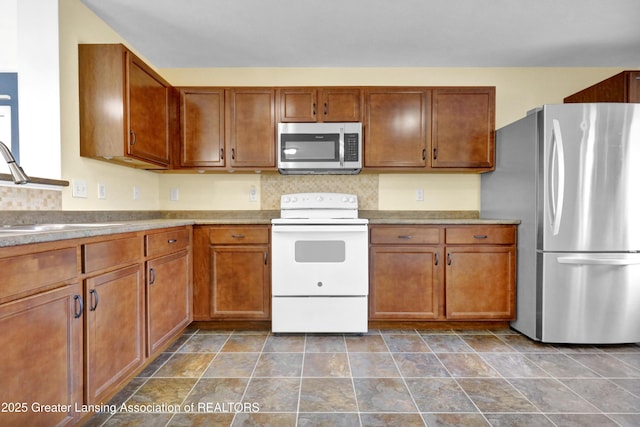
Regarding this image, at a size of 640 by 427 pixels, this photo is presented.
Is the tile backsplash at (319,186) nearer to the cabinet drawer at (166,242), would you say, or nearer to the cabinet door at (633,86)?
the cabinet drawer at (166,242)

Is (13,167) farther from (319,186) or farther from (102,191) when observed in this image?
(319,186)

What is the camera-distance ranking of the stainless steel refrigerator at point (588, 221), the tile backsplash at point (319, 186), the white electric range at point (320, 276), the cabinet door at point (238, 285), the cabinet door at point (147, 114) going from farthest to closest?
the tile backsplash at point (319, 186) < the cabinet door at point (238, 285) < the white electric range at point (320, 276) < the stainless steel refrigerator at point (588, 221) < the cabinet door at point (147, 114)

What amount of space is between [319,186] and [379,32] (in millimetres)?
1387

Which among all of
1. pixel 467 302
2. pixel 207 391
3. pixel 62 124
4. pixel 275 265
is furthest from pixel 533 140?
pixel 62 124

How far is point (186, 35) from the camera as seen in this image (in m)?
2.56

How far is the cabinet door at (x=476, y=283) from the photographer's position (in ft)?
8.53

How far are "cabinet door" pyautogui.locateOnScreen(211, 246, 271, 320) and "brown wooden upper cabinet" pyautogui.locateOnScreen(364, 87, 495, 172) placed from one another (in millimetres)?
1325

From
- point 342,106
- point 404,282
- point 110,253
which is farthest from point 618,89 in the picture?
point 110,253

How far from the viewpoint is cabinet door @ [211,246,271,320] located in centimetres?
261

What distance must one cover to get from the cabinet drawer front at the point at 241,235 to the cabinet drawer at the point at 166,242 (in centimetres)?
26

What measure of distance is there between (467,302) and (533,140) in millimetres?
1333

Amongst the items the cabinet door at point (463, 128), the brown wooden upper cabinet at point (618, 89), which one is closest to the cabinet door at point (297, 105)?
the cabinet door at point (463, 128)

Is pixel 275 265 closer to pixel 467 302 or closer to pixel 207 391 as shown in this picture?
pixel 207 391

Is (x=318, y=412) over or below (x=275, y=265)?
below
